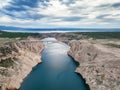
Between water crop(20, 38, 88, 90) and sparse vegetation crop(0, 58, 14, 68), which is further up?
sparse vegetation crop(0, 58, 14, 68)

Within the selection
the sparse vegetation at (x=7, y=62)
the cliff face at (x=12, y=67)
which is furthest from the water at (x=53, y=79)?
the sparse vegetation at (x=7, y=62)

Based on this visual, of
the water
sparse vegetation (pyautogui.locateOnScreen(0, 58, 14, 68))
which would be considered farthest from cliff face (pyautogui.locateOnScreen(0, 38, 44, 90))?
the water

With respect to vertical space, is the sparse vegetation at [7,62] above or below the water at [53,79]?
above

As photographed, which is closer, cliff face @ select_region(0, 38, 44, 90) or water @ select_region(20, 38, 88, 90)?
cliff face @ select_region(0, 38, 44, 90)

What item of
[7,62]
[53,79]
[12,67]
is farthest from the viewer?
[7,62]

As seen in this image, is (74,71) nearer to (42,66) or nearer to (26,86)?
(42,66)

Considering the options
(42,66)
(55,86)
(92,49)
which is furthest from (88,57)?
(55,86)


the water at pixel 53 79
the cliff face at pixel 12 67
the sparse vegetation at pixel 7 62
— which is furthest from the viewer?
the sparse vegetation at pixel 7 62

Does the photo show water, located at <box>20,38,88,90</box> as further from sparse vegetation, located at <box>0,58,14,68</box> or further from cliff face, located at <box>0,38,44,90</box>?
sparse vegetation, located at <box>0,58,14,68</box>

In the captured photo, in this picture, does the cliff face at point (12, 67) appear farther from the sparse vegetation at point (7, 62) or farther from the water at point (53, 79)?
the water at point (53, 79)

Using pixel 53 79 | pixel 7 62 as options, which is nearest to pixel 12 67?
pixel 7 62

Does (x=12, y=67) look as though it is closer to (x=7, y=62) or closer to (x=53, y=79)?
(x=7, y=62)
